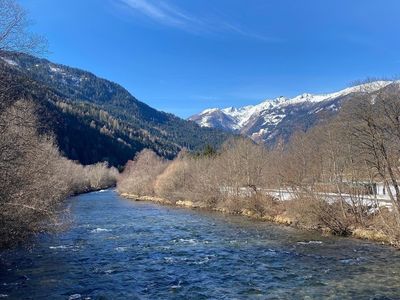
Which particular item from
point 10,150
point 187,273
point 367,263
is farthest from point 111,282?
point 367,263

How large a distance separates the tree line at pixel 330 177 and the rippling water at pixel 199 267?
2.94 meters

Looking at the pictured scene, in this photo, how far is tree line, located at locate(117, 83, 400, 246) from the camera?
29.5 meters

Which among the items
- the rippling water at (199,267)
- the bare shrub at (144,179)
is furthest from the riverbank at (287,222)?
the bare shrub at (144,179)

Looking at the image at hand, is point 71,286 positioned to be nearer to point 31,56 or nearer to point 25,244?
point 25,244

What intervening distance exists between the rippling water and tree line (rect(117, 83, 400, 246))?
2938mm

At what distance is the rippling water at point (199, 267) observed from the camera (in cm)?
1841

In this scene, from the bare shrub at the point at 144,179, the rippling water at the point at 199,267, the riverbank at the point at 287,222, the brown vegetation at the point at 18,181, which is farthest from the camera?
the bare shrub at the point at 144,179

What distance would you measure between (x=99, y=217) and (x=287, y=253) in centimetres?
2881

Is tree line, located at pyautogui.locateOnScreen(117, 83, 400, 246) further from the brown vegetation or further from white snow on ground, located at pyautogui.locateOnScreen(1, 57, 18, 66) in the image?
white snow on ground, located at pyautogui.locateOnScreen(1, 57, 18, 66)

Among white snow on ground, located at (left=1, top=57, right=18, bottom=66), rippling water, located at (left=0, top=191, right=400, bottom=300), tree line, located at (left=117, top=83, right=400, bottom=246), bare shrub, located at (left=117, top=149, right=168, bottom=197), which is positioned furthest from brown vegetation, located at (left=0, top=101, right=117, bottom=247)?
bare shrub, located at (left=117, top=149, right=168, bottom=197)

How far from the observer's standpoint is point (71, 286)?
1914cm

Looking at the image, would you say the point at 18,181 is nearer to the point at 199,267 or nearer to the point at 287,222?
the point at 199,267

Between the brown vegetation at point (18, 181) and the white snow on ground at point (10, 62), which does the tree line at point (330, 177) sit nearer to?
the brown vegetation at point (18, 181)

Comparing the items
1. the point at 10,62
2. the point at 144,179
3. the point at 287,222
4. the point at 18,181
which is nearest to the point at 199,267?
the point at 18,181
